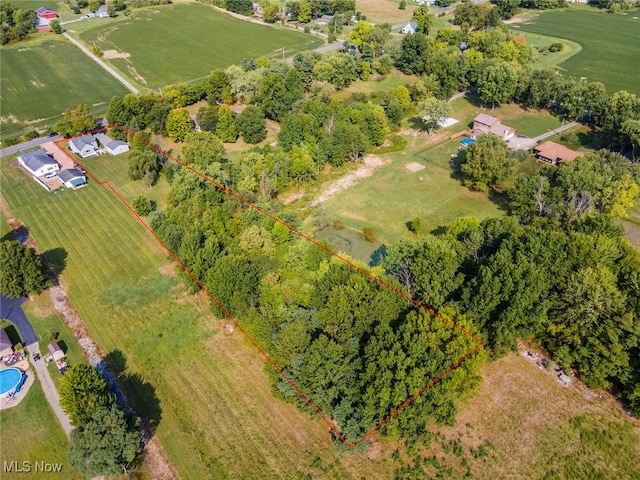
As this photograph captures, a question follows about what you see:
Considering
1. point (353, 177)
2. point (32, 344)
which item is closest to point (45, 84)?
point (353, 177)

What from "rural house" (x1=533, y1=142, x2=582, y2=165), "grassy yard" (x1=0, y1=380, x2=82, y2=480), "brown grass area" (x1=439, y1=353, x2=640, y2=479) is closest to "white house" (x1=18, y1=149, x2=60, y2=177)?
"grassy yard" (x1=0, y1=380, x2=82, y2=480)

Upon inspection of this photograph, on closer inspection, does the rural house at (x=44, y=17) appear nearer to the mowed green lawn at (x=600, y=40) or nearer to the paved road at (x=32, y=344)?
the paved road at (x=32, y=344)

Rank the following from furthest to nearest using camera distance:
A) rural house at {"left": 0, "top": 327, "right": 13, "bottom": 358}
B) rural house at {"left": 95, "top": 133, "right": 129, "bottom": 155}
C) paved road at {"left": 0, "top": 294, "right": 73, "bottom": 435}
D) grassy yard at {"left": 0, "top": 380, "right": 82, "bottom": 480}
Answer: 1. rural house at {"left": 95, "top": 133, "right": 129, "bottom": 155}
2. rural house at {"left": 0, "top": 327, "right": 13, "bottom": 358}
3. paved road at {"left": 0, "top": 294, "right": 73, "bottom": 435}
4. grassy yard at {"left": 0, "top": 380, "right": 82, "bottom": 480}

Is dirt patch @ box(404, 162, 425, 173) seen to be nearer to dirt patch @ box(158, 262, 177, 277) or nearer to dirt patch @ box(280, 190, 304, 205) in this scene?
dirt patch @ box(280, 190, 304, 205)

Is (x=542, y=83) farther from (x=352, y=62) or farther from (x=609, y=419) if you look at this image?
(x=609, y=419)

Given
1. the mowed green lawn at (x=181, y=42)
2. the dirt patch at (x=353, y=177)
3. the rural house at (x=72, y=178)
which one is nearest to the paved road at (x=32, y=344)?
the rural house at (x=72, y=178)
